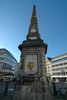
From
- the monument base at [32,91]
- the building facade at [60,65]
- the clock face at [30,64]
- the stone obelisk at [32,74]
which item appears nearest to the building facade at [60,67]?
the building facade at [60,65]

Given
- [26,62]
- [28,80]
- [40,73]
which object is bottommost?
[28,80]

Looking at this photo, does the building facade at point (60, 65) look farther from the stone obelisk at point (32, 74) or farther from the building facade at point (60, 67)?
the stone obelisk at point (32, 74)

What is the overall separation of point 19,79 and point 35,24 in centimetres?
562

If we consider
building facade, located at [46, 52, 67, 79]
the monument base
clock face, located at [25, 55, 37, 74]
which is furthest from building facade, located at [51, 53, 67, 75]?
the monument base

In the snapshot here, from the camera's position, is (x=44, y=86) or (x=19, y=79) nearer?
(x=44, y=86)

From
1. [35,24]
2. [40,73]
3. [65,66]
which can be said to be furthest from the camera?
[65,66]

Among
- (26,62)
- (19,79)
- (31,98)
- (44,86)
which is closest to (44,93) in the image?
(44,86)

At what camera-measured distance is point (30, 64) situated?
6609mm

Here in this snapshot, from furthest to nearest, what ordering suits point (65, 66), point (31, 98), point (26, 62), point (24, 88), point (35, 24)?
point (65, 66) < point (35, 24) < point (26, 62) < point (24, 88) < point (31, 98)

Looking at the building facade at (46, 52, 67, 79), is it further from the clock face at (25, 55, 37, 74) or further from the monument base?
the monument base

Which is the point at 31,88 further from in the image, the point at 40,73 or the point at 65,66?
the point at 65,66

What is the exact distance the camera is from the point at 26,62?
675 cm

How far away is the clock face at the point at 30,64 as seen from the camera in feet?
21.1

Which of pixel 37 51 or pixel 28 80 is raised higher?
pixel 37 51
